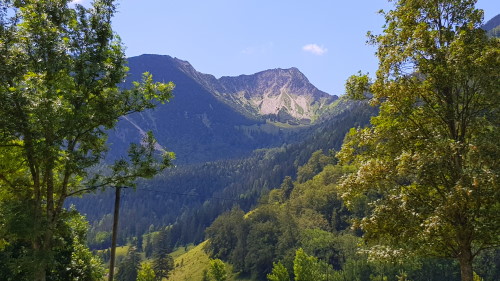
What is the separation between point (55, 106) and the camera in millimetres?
14008

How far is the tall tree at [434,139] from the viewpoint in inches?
510

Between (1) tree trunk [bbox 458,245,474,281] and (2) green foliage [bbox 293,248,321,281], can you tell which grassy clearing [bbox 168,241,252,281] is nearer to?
(2) green foliage [bbox 293,248,321,281]

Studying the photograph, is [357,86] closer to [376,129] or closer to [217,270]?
[376,129]

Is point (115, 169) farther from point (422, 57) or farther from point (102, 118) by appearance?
point (422, 57)

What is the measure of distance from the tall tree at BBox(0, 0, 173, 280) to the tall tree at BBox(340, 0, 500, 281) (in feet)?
35.5

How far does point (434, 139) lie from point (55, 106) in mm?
14527

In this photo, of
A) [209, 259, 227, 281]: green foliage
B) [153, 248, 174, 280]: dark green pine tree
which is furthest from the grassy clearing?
[209, 259, 227, 281]: green foliage

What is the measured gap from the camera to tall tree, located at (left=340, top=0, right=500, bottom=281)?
12.9m

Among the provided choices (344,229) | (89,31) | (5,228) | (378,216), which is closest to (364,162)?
(378,216)

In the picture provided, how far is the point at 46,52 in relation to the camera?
16.3 metres

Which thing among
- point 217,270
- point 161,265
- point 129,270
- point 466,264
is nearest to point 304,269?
point 217,270

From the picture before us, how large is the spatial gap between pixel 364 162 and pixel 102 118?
1233 cm

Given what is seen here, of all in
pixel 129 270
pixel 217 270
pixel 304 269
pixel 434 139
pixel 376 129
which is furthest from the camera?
pixel 129 270

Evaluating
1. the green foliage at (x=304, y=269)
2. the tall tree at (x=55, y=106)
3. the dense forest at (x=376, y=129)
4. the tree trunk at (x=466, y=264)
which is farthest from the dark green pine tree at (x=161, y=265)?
the tree trunk at (x=466, y=264)
